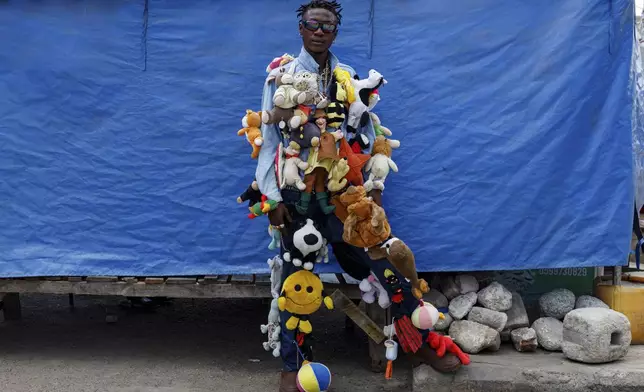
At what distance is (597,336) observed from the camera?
428 centimetres

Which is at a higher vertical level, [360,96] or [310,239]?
[360,96]

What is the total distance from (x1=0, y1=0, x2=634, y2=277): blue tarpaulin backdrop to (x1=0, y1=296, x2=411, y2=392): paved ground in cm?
74

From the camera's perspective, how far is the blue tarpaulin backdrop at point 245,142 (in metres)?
4.58

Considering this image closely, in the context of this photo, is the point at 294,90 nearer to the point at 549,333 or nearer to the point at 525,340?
the point at 525,340

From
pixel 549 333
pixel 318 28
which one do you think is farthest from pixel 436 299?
Result: pixel 318 28

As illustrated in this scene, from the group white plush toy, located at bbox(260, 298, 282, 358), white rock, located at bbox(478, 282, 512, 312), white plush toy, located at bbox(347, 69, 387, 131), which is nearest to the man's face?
white plush toy, located at bbox(347, 69, 387, 131)

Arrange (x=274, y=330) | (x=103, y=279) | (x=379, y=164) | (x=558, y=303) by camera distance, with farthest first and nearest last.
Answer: (x=103, y=279) < (x=558, y=303) < (x=274, y=330) < (x=379, y=164)

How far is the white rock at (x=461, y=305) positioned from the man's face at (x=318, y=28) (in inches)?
76.2

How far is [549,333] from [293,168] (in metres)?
2.13

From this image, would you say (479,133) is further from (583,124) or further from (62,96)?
(62,96)

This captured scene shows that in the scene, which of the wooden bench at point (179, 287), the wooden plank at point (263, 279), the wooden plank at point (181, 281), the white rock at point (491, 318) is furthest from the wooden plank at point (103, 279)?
the white rock at point (491, 318)

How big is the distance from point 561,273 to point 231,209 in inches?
100

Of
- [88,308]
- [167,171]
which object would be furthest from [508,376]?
[88,308]

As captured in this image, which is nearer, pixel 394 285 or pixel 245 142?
pixel 394 285
